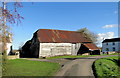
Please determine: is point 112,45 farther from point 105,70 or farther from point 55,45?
point 105,70

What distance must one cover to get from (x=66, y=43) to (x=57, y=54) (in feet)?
11.7

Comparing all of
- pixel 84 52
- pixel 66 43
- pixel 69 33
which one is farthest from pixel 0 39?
pixel 69 33

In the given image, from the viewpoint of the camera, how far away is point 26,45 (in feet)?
113

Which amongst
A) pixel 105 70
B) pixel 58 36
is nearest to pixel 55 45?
Answer: pixel 58 36

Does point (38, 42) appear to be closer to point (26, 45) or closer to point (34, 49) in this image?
point (34, 49)

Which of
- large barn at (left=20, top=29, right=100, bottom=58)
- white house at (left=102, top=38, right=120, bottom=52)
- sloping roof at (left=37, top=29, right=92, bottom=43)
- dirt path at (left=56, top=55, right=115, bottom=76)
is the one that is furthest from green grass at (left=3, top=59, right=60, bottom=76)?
white house at (left=102, top=38, right=120, bottom=52)

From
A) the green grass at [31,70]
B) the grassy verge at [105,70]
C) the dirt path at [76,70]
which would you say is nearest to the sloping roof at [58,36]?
the green grass at [31,70]

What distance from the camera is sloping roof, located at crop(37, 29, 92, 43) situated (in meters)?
30.4

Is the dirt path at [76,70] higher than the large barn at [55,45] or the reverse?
the reverse

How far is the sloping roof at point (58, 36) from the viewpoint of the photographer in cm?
3035

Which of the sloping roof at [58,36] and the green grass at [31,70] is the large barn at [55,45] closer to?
the sloping roof at [58,36]

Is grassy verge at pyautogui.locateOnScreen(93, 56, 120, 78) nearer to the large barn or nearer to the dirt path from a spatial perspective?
the dirt path

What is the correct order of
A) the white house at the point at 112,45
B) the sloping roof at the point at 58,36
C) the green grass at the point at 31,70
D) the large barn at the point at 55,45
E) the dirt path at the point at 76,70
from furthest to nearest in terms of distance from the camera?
the white house at the point at 112,45 → the sloping roof at the point at 58,36 → the large barn at the point at 55,45 → the dirt path at the point at 76,70 → the green grass at the point at 31,70

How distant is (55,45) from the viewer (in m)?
30.5
